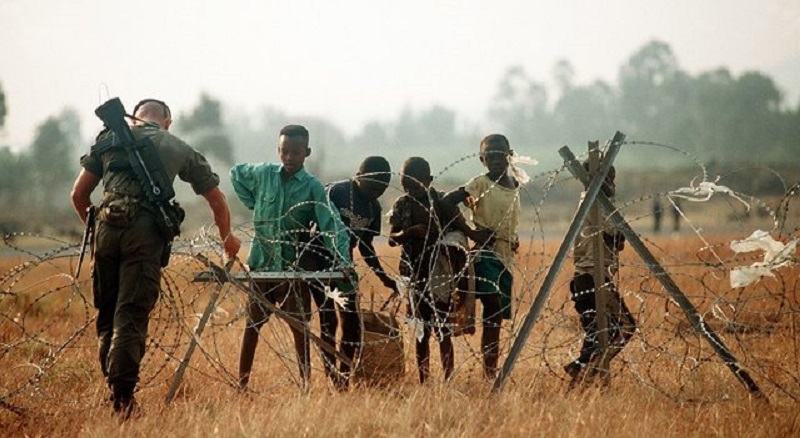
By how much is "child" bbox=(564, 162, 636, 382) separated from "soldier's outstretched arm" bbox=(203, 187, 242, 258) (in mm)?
2081

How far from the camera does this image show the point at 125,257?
15.5 feet

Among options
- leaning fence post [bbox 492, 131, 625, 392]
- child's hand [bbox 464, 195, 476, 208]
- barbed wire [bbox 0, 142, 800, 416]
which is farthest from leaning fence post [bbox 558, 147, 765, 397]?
child's hand [bbox 464, 195, 476, 208]

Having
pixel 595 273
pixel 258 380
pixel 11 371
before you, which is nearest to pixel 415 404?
pixel 595 273

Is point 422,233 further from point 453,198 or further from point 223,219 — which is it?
point 223,219

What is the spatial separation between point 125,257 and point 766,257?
11.8 feet

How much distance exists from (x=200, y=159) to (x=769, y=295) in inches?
131

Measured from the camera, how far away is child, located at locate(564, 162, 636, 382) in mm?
5230

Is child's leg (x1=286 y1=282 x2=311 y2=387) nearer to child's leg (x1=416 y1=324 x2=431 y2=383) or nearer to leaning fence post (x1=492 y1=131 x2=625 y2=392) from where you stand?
child's leg (x1=416 y1=324 x2=431 y2=383)

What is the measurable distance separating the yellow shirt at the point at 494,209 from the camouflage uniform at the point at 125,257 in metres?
2.19

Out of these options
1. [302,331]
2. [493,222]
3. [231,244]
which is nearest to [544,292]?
[493,222]

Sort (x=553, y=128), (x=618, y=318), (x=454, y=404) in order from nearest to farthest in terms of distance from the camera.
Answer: (x=454, y=404) < (x=618, y=318) < (x=553, y=128)

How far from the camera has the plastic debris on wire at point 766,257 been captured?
14.9 ft

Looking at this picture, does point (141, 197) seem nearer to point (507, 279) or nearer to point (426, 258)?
point (426, 258)

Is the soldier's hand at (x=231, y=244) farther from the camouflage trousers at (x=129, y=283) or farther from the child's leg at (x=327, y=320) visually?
the child's leg at (x=327, y=320)
